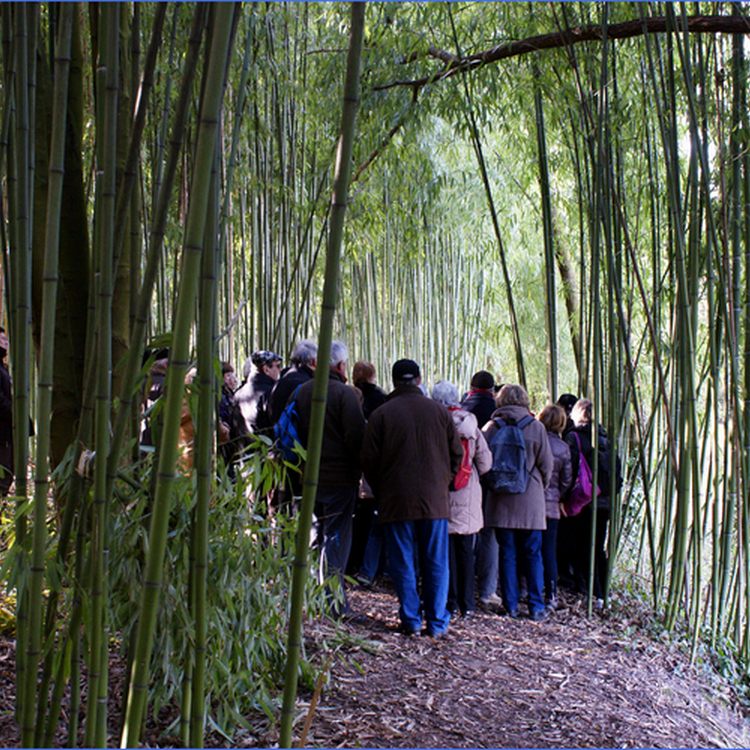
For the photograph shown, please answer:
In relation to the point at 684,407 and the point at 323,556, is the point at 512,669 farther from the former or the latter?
the point at 684,407

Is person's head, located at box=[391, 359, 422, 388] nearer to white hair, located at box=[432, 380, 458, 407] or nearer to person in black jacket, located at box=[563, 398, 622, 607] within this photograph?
white hair, located at box=[432, 380, 458, 407]

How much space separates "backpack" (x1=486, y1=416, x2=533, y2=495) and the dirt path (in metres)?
0.59

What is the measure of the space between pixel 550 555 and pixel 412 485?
106cm

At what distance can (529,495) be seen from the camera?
3152 millimetres

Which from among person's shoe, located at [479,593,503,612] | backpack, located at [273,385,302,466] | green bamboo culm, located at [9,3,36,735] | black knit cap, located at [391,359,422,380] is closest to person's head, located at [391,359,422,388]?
black knit cap, located at [391,359,422,380]

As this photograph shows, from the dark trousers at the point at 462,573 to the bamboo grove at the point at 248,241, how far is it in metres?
Result: 0.65

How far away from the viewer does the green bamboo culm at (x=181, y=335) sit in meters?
0.87

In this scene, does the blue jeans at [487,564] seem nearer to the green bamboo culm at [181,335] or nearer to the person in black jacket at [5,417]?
the person in black jacket at [5,417]

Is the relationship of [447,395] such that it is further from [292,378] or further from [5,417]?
[5,417]

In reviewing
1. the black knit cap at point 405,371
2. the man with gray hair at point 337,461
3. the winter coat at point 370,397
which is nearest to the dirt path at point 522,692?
the man with gray hair at point 337,461

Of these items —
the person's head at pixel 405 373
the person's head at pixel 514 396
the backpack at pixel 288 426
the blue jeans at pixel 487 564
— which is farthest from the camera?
the blue jeans at pixel 487 564

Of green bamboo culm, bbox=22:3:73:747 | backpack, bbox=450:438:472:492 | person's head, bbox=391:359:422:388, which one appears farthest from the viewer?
backpack, bbox=450:438:472:492

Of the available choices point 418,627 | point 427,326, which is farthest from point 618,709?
point 427,326

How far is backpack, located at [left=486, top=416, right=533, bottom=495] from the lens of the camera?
3115mm
